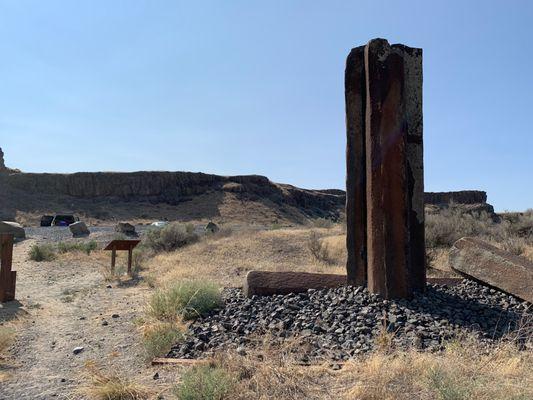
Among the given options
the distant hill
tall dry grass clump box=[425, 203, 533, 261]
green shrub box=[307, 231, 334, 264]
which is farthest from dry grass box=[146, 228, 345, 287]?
the distant hill

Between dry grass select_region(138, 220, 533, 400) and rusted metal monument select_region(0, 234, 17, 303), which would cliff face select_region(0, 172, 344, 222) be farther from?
dry grass select_region(138, 220, 533, 400)

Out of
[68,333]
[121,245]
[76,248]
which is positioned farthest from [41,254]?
[68,333]

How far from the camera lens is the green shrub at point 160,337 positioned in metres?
5.89

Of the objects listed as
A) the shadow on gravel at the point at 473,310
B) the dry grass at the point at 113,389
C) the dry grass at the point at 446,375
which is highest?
the shadow on gravel at the point at 473,310

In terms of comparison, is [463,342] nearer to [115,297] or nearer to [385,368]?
[385,368]

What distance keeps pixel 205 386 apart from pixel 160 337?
2.23 meters

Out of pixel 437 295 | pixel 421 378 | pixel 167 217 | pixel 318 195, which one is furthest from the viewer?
pixel 318 195

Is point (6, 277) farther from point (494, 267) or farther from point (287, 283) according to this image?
point (494, 267)

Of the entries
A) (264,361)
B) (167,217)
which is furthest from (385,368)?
(167,217)

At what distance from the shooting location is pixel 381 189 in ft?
22.9

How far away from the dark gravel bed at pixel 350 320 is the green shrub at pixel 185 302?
0.62ft

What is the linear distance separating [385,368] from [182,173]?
6211 cm

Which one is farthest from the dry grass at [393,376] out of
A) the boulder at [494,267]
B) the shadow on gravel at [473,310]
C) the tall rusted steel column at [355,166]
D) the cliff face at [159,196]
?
the cliff face at [159,196]

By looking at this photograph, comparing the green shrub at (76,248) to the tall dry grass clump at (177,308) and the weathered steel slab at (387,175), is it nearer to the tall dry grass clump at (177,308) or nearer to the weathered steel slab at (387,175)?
the tall dry grass clump at (177,308)
